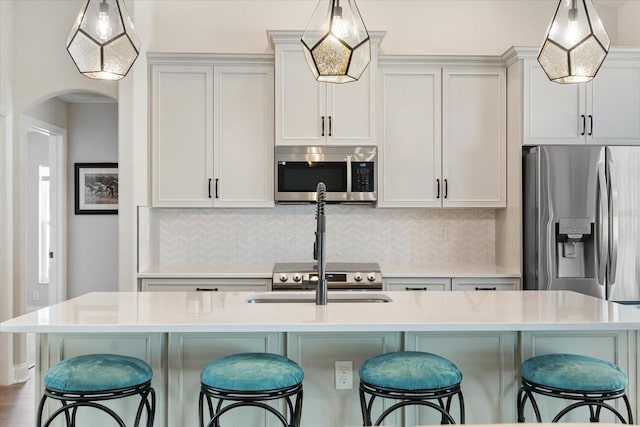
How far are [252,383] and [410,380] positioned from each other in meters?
0.58

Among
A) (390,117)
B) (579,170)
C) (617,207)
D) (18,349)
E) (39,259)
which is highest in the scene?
(390,117)

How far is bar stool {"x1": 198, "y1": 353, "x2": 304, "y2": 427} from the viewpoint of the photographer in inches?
80.4

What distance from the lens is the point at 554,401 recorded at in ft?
8.07

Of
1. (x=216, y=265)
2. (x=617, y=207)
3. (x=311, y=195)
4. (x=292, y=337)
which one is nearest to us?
(x=292, y=337)

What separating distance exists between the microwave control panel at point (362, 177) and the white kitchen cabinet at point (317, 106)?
0.56ft

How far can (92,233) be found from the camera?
656 cm

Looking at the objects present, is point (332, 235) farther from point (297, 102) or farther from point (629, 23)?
point (629, 23)

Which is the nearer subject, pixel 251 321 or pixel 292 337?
pixel 251 321

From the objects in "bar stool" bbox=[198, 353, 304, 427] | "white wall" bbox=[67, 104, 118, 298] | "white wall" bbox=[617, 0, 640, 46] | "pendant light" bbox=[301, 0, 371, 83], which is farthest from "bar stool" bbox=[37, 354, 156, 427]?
"white wall" bbox=[67, 104, 118, 298]

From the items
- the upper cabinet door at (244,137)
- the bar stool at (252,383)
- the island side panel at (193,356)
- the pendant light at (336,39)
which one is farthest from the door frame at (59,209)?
the bar stool at (252,383)

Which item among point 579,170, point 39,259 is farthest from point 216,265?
point 39,259

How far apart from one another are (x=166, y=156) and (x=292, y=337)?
2370 millimetres

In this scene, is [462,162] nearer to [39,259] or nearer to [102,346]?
[102,346]

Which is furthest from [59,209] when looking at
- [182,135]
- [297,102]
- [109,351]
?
[109,351]
